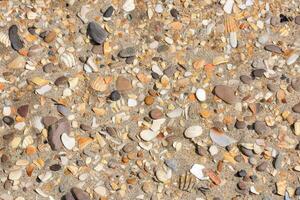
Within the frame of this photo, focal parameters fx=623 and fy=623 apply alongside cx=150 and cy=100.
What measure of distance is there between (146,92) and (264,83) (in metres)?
0.44

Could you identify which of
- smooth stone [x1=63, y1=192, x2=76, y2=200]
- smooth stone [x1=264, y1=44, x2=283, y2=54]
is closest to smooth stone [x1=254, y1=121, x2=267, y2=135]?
smooth stone [x1=264, y1=44, x2=283, y2=54]

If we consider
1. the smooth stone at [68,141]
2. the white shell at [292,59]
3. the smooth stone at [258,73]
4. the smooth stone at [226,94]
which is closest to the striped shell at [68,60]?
the smooth stone at [68,141]

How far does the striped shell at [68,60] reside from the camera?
233cm

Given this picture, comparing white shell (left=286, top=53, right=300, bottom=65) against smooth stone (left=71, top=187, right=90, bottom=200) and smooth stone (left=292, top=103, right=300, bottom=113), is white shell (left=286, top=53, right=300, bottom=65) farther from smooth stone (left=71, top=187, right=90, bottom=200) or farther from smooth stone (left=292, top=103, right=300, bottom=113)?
smooth stone (left=71, top=187, right=90, bottom=200)

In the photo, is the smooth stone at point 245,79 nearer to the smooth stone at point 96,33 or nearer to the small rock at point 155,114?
the small rock at point 155,114

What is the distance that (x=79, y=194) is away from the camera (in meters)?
2.11

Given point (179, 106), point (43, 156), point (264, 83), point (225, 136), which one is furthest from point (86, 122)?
point (264, 83)

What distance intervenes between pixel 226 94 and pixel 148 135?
1.07ft

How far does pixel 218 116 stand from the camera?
2.26 meters

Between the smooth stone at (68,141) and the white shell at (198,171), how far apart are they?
426 mm

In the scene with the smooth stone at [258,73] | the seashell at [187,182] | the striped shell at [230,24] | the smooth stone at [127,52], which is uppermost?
the striped shell at [230,24]

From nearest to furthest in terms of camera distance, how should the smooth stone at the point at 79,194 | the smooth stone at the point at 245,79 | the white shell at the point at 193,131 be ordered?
the smooth stone at the point at 79,194 → the white shell at the point at 193,131 → the smooth stone at the point at 245,79

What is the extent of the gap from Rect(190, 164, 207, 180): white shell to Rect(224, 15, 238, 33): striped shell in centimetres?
57

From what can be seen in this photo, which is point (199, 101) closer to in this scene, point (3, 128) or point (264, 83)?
point (264, 83)
